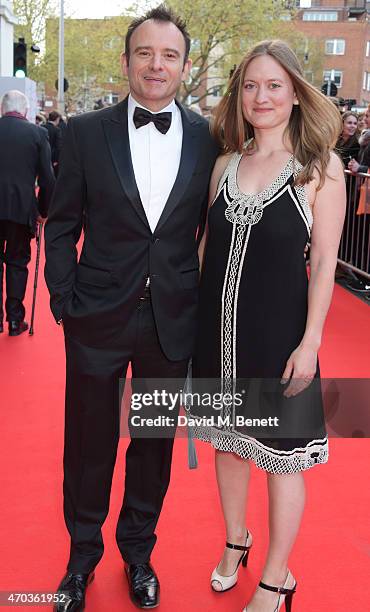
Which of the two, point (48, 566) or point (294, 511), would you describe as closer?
point (294, 511)

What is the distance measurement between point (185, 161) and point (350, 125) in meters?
7.30

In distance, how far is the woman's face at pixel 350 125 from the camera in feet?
31.3

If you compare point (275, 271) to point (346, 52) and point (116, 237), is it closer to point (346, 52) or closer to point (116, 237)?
point (116, 237)

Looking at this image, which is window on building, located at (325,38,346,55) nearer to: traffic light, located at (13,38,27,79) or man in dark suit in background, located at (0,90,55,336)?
traffic light, located at (13,38,27,79)

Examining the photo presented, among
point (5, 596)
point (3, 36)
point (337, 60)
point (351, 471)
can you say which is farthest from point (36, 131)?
point (337, 60)

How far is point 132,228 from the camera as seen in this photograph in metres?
2.73

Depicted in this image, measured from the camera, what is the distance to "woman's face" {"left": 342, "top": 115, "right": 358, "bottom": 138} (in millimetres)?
9531

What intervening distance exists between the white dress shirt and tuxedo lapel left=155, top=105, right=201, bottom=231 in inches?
1.1

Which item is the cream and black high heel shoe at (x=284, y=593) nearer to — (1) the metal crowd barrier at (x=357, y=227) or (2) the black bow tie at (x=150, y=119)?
(2) the black bow tie at (x=150, y=119)

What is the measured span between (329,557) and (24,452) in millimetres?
1817

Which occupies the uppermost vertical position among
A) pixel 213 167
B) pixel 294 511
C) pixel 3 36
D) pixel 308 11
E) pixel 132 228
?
pixel 308 11

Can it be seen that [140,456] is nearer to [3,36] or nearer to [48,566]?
[48,566]

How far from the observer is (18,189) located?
21.8 feet

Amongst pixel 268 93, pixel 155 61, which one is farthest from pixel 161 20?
A: pixel 268 93
